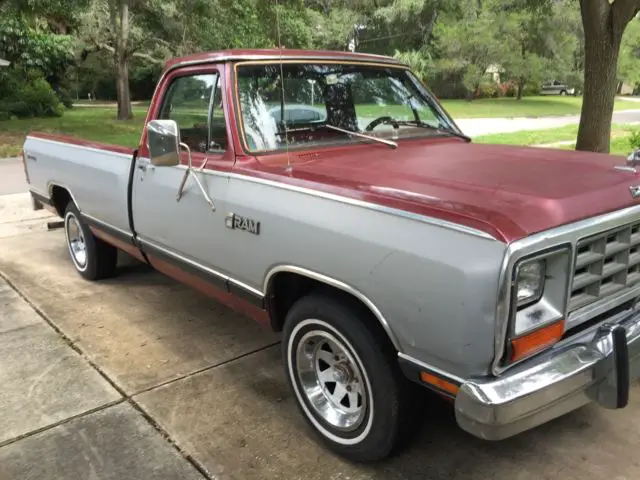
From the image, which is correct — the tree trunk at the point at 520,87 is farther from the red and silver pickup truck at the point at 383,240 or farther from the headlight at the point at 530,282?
the headlight at the point at 530,282

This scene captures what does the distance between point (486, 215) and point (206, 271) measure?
189 centimetres

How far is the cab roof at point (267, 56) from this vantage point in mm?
3521

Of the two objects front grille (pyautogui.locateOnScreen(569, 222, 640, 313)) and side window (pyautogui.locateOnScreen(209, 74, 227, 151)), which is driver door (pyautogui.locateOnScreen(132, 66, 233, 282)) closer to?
side window (pyautogui.locateOnScreen(209, 74, 227, 151))

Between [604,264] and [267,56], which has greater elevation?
[267,56]

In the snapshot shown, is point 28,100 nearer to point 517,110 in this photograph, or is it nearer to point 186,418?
point 517,110

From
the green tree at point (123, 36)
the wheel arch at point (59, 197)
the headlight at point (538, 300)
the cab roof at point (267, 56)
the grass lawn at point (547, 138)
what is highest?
the green tree at point (123, 36)

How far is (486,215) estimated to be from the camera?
2.17 meters

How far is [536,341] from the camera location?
2234 mm

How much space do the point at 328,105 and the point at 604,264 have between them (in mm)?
1971

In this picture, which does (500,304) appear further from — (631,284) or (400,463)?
(400,463)

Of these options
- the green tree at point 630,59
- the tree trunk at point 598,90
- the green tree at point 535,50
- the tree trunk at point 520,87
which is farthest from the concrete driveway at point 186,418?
the green tree at point 630,59

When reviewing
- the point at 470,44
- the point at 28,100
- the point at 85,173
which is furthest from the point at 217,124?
the point at 470,44

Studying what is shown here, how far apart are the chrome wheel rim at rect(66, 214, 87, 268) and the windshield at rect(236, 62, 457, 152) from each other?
2.75 metres

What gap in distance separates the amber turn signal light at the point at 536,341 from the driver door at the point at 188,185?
5.58ft
